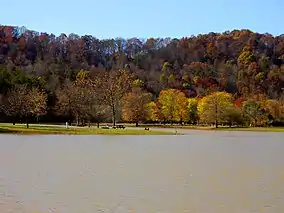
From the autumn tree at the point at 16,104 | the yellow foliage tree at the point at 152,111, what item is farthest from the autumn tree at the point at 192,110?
the autumn tree at the point at 16,104

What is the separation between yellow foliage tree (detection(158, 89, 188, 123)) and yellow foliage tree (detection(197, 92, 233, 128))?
3.34 meters

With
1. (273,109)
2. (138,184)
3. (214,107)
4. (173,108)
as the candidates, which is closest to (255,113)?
(273,109)

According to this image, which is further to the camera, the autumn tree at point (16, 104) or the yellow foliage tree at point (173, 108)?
the yellow foliage tree at point (173, 108)

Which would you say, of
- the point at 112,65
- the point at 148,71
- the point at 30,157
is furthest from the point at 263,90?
the point at 30,157

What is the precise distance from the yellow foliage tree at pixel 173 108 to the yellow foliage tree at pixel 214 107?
334cm

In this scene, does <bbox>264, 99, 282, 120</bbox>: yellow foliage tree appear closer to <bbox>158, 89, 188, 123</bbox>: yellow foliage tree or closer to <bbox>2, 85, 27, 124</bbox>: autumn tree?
<bbox>158, 89, 188, 123</bbox>: yellow foliage tree

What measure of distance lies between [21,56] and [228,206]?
122389 millimetres

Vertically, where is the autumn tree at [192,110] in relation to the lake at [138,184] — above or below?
above

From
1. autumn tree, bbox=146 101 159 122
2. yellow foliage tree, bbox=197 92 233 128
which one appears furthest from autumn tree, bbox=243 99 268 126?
autumn tree, bbox=146 101 159 122

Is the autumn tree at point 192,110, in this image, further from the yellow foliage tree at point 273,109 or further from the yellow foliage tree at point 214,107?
the yellow foliage tree at point 273,109

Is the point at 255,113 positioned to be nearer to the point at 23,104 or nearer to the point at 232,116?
the point at 232,116

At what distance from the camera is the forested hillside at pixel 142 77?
83238 millimetres

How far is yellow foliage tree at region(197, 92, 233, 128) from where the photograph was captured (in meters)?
91.8

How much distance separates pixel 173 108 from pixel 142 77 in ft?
→ 100
